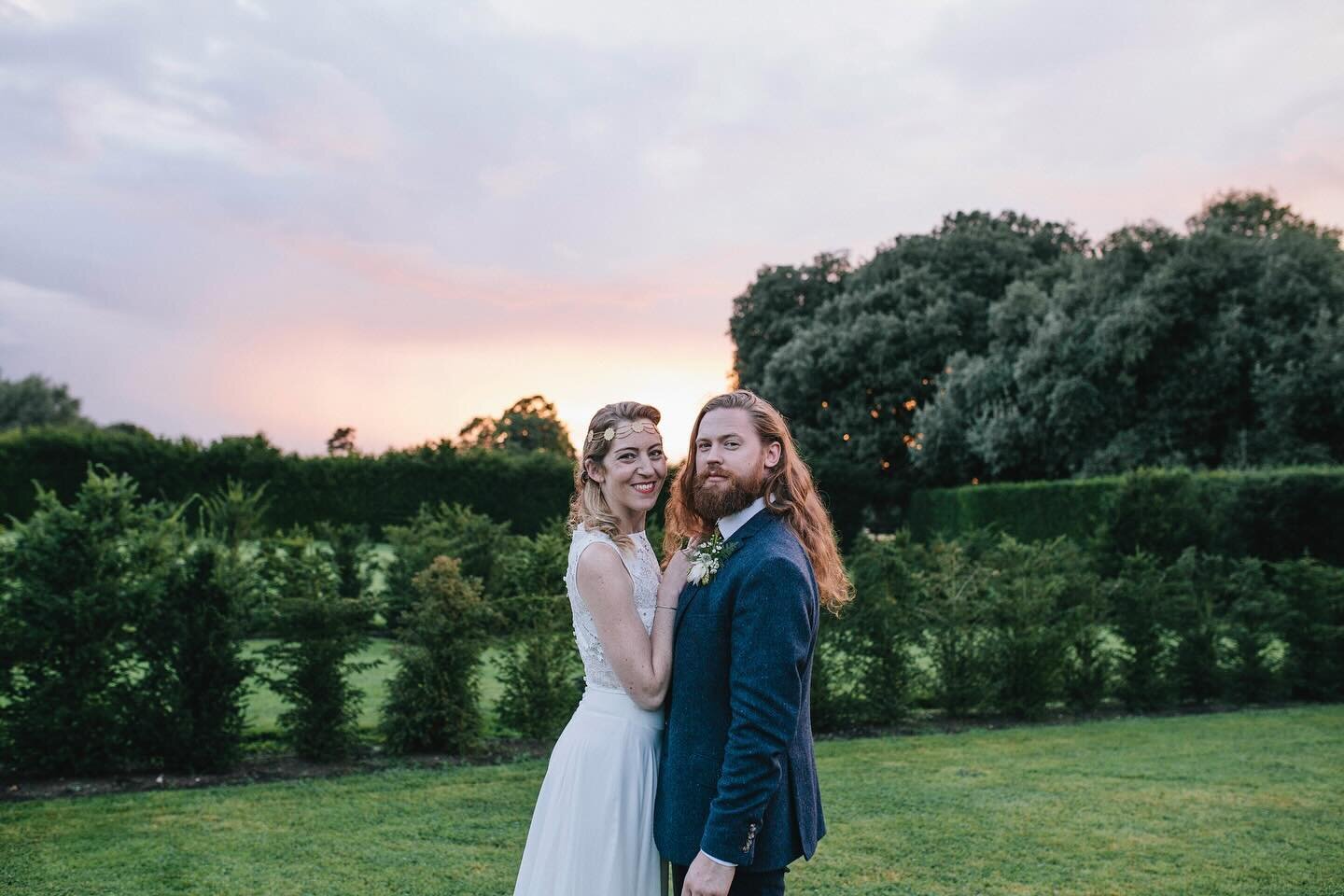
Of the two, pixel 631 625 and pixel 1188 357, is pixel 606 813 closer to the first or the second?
pixel 631 625

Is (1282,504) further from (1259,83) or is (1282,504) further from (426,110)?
(426,110)

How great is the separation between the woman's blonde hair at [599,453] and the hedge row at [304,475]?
21804 millimetres

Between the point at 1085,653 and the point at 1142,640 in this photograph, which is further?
the point at 1142,640

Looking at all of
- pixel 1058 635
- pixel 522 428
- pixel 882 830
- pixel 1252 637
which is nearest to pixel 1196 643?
pixel 1252 637

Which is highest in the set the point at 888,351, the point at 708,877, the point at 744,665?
the point at 888,351

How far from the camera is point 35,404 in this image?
240 ft

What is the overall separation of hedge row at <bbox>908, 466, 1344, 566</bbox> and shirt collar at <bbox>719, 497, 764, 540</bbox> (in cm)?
1177

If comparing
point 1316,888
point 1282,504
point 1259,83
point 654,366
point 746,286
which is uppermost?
point 746,286

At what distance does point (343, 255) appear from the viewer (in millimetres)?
13180

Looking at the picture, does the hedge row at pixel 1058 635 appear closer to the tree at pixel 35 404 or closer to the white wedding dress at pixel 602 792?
the white wedding dress at pixel 602 792

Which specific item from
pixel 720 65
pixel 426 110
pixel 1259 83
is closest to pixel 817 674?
pixel 720 65

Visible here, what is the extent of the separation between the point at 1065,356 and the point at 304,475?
66.6 ft

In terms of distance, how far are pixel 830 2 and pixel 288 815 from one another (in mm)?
9044

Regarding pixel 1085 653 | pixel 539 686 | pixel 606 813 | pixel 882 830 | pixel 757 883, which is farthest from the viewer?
pixel 1085 653
